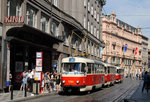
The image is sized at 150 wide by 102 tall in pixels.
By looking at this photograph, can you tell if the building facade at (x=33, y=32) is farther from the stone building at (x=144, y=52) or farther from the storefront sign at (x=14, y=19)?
the stone building at (x=144, y=52)

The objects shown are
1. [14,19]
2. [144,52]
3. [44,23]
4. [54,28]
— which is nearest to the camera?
[14,19]

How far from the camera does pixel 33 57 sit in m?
28.1

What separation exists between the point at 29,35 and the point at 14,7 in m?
3.22

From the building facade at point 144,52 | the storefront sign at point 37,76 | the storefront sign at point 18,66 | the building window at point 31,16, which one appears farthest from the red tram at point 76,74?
the building facade at point 144,52

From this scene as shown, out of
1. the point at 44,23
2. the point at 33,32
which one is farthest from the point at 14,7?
the point at 44,23

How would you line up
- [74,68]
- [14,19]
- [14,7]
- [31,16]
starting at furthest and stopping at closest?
1. [31,16]
2. [14,7]
3. [14,19]
4. [74,68]

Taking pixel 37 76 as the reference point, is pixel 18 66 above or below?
above

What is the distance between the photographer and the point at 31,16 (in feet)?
87.5

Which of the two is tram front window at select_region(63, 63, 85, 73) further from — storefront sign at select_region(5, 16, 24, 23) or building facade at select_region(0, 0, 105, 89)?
storefront sign at select_region(5, 16, 24, 23)

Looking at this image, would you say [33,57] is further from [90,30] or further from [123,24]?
[123,24]

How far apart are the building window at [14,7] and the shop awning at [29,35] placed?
61.7 inches

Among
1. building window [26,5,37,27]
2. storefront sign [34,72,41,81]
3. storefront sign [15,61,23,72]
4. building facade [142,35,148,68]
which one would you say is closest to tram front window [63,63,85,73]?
storefront sign [34,72,41,81]

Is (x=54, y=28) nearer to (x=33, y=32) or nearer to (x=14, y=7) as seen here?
(x=33, y=32)

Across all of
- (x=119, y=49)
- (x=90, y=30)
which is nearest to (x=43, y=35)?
(x=90, y=30)
